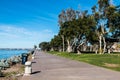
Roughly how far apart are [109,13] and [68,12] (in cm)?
2546

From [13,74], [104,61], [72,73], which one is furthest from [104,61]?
[13,74]

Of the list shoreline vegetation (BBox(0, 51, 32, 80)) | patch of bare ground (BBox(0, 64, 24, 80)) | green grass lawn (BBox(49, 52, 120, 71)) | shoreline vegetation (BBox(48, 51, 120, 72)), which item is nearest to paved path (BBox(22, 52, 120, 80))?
patch of bare ground (BBox(0, 64, 24, 80))

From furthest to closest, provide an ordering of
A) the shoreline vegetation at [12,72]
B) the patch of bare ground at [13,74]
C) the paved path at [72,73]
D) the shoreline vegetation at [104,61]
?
the shoreline vegetation at [104,61], the shoreline vegetation at [12,72], the patch of bare ground at [13,74], the paved path at [72,73]

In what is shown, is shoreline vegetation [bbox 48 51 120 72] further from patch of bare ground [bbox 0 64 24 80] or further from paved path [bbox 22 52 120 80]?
patch of bare ground [bbox 0 64 24 80]

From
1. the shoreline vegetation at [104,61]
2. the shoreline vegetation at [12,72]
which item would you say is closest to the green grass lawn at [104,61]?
the shoreline vegetation at [104,61]

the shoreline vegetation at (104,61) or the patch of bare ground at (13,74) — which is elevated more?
the shoreline vegetation at (104,61)

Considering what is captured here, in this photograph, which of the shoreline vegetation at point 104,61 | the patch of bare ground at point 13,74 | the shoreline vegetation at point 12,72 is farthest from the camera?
the shoreline vegetation at point 104,61

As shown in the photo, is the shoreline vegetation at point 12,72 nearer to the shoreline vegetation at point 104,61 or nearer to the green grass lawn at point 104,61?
the shoreline vegetation at point 104,61

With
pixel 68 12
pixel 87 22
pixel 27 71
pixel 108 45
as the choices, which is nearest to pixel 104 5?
pixel 87 22

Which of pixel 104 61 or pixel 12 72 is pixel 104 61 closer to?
pixel 104 61

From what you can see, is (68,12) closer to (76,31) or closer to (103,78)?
A: (76,31)

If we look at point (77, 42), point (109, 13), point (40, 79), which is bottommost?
point (40, 79)

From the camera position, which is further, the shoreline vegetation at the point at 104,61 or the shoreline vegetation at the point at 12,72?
the shoreline vegetation at the point at 104,61

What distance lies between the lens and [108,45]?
327 ft
